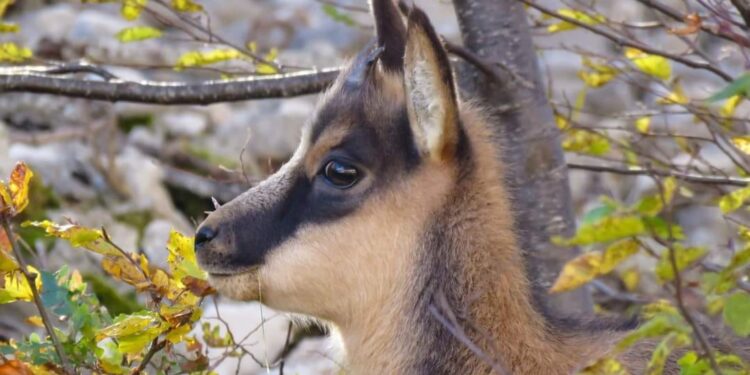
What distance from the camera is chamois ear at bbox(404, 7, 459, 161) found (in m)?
3.54

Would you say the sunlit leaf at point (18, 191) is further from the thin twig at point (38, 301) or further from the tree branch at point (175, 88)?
the tree branch at point (175, 88)

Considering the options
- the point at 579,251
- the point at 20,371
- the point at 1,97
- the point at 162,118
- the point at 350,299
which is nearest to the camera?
the point at 20,371

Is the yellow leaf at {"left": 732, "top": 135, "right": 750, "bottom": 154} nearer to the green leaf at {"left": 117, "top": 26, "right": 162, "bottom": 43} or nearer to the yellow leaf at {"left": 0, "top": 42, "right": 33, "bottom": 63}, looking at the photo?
the green leaf at {"left": 117, "top": 26, "right": 162, "bottom": 43}

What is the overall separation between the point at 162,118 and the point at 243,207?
287 inches

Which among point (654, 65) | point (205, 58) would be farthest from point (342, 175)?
point (654, 65)

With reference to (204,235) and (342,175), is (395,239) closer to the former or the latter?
(342,175)

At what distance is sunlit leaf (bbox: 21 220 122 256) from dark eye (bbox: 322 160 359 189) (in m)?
0.69

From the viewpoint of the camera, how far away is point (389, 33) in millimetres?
4027

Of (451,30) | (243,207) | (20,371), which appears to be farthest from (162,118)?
(20,371)

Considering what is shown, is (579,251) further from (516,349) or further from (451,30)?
(451,30)

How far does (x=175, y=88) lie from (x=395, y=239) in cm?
124

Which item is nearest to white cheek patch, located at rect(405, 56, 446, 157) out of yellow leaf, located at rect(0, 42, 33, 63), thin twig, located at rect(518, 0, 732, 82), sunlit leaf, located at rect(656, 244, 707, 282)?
thin twig, located at rect(518, 0, 732, 82)

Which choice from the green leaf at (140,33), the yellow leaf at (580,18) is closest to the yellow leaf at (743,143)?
the yellow leaf at (580,18)

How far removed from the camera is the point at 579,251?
493cm
